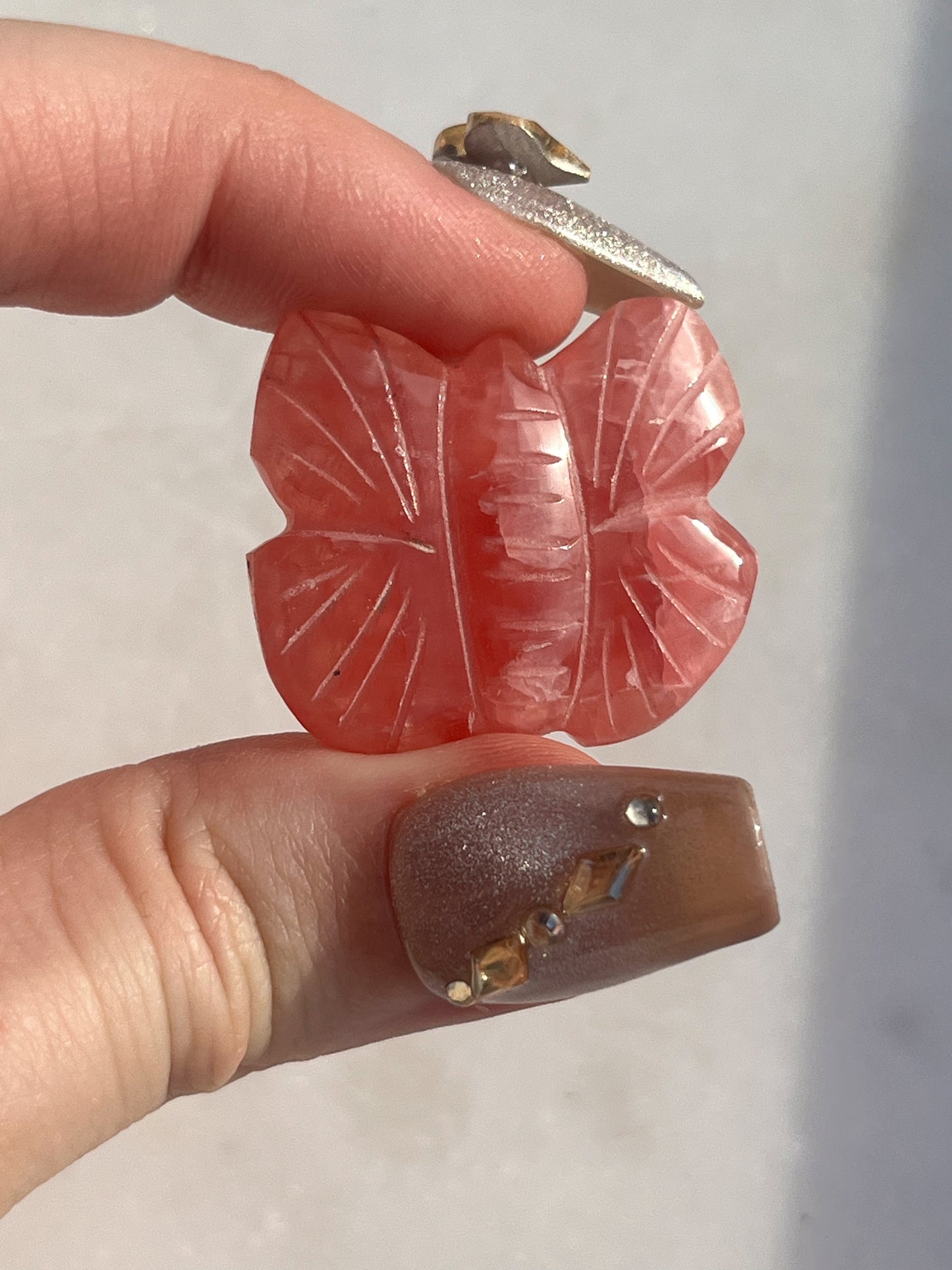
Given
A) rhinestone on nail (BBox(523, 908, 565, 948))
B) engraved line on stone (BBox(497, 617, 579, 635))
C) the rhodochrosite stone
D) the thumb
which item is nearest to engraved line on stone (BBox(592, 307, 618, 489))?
the rhodochrosite stone

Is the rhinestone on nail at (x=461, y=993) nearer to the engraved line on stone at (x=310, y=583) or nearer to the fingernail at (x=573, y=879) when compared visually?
the fingernail at (x=573, y=879)

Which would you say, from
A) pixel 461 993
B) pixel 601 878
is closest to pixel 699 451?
pixel 601 878

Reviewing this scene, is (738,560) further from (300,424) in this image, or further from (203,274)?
(203,274)

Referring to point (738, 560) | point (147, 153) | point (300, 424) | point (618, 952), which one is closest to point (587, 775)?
point (618, 952)

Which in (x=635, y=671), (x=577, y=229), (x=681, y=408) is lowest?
(x=635, y=671)

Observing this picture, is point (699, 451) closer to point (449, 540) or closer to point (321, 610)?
point (449, 540)

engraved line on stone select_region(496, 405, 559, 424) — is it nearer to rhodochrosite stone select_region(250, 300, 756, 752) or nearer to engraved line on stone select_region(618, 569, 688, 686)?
rhodochrosite stone select_region(250, 300, 756, 752)
